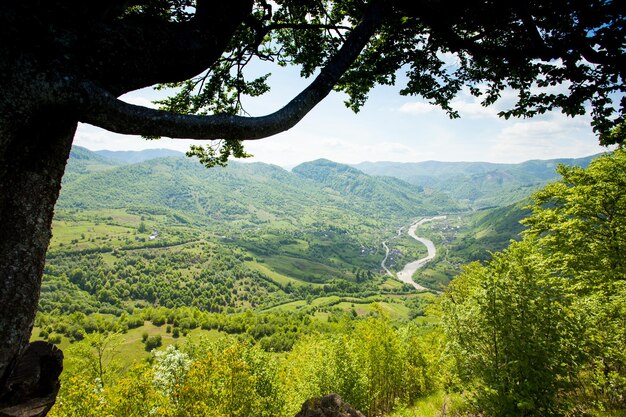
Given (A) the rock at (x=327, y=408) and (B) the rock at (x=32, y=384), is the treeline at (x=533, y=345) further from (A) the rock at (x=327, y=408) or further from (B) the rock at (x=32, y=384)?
(B) the rock at (x=32, y=384)

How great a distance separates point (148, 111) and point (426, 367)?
36.2 m

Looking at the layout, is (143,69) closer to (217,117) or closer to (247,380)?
(217,117)

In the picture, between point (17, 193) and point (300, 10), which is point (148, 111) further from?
point (300, 10)

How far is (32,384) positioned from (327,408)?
13.0m

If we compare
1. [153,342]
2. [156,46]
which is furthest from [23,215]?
[153,342]

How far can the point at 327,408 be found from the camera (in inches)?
551

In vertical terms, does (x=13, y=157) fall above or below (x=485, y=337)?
above

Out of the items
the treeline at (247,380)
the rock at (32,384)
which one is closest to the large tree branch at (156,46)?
the rock at (32,384)

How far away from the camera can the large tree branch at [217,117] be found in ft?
11.5

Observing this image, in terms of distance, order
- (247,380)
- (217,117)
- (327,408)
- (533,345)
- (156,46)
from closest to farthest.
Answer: (156,46) < (217,117) < (533,345) < (327,408) < (247,380)

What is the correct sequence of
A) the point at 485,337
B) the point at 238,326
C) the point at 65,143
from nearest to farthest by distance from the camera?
1. the point at 65,143
2. the point at 485,337
3. the point at 238,326

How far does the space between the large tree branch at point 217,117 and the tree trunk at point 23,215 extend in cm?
40

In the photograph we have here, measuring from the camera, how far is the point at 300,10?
7.93 metres

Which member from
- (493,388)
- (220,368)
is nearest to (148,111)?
(493,388)
